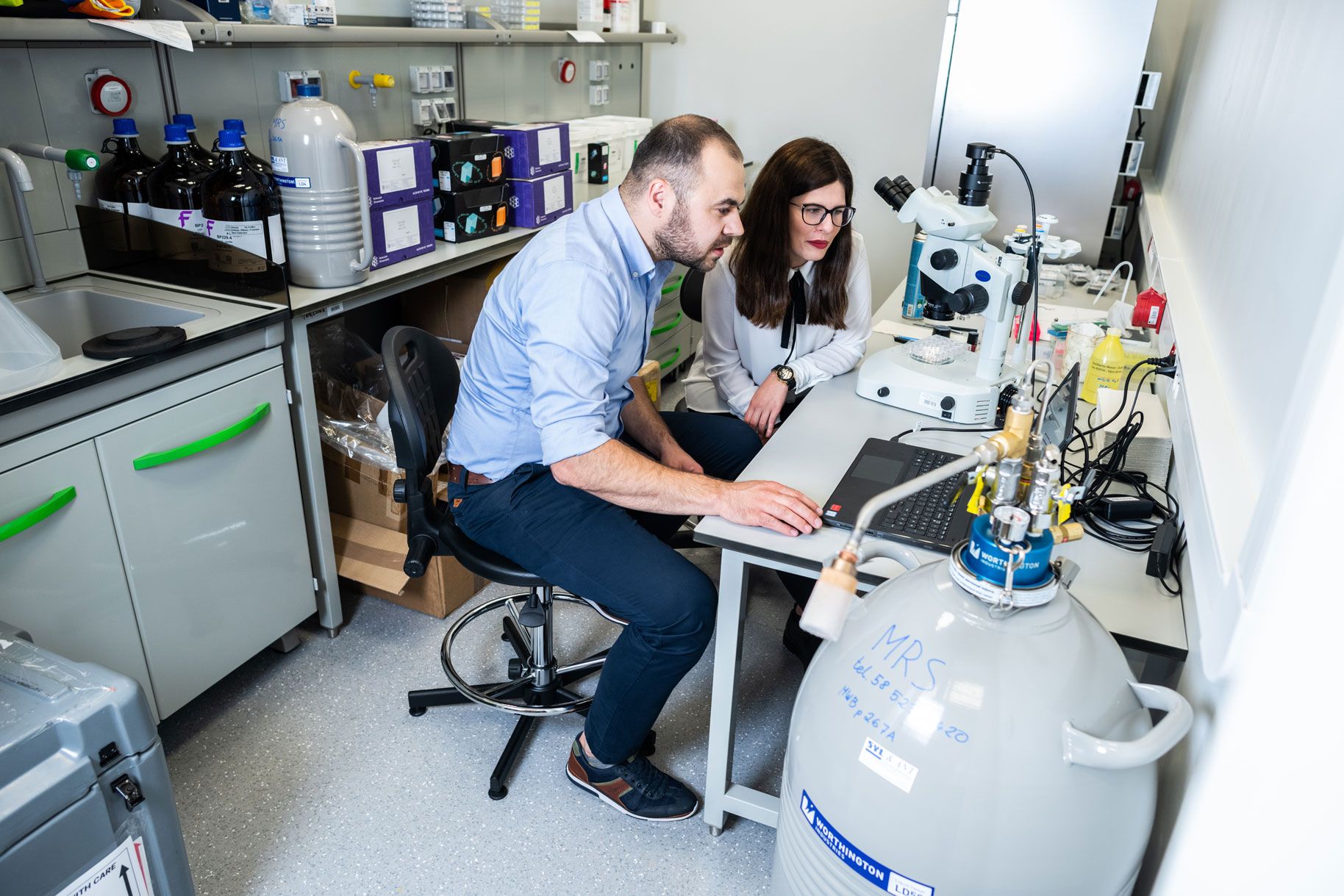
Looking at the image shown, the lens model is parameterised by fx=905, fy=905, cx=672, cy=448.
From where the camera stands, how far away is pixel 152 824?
125 centimetres

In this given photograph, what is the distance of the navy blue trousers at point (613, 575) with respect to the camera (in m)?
1.55

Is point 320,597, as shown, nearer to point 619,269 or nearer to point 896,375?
point 619,269

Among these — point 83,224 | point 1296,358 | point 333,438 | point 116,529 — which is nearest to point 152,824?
point 116,529

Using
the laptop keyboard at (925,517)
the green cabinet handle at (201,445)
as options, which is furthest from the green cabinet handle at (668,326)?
the laptop keyboard at (925,517)

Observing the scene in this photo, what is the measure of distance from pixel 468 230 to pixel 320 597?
43.2 inches

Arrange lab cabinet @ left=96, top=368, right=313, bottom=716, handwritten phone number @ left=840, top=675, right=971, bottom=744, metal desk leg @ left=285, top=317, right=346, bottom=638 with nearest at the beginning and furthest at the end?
handwritten phone number @ left=840, top=675, right=971, bottom=744
lab cabinet @ left=96, top=368, right=313, bottom=716
metal desk leg @ left=285, top=317, right=346, bottom=638

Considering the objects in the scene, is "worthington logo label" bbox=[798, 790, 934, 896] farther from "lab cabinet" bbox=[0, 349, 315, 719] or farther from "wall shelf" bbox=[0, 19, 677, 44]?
"wall shelf" bbox=[0, 19, 677, 44]

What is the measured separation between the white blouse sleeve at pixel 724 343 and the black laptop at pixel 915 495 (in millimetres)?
660

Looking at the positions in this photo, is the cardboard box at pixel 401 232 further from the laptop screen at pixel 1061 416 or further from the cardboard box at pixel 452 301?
the laptop screen at pixel 1061 416

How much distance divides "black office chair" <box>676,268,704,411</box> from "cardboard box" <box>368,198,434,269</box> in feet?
2.38

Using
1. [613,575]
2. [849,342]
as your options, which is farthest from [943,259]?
[613,575]

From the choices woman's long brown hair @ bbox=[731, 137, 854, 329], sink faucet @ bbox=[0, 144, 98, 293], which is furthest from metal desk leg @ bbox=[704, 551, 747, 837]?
sink faucet @ bbox=[0, 144, 98, 293]

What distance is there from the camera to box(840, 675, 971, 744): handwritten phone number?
2.89 ft

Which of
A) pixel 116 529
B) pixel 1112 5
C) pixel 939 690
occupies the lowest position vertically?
pixel 116 529
